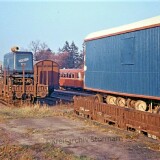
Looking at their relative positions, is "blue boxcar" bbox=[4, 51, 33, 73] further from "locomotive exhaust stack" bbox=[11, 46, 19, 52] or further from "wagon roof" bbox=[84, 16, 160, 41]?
"wagon roof" bbox=[84, 16, 160, 41]

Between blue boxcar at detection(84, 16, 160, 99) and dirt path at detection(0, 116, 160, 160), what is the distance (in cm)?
244

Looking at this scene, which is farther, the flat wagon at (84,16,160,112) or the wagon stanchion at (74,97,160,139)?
the flat wagon at (84,16,160,112)

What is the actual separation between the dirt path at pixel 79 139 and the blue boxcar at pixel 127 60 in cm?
244

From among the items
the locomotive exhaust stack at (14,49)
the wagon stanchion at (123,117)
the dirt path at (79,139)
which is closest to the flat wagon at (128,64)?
the wagon stanchion at (123,117)

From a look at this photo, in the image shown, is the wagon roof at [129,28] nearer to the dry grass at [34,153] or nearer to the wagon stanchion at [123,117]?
the wagon stanchion at [123,117]

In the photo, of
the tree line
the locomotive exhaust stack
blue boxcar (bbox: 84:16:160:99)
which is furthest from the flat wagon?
the tree line

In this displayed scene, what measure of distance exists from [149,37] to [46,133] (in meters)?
5.25

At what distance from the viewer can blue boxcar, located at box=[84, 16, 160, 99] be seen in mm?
12117

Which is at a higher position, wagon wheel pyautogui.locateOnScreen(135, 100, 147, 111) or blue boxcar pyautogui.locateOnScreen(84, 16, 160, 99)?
blue boxcar pyautogui.locateOnScreen(84, 16, 160, 99)

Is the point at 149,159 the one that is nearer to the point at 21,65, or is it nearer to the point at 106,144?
the point at 106,144

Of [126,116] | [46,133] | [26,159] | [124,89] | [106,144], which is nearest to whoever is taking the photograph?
[26,159]

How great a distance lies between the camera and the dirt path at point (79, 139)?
8352 millimetres

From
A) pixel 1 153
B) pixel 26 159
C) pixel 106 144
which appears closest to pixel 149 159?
pixel 106 144

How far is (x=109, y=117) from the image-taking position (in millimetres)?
13305
